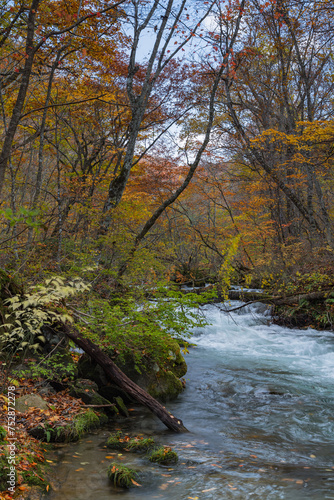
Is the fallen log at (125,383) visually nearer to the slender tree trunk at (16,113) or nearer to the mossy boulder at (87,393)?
the mossy boulder at (87,393)

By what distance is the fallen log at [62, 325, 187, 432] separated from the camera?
4887 millimetres

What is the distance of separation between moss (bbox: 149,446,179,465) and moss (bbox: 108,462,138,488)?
17.0 inches

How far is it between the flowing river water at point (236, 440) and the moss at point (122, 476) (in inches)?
3.0

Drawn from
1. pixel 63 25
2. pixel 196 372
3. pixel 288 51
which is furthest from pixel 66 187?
pixel 288 51

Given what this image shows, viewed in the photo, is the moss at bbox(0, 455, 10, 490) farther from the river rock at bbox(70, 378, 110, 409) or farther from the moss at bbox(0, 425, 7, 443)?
the river rock at bbox(70, 378, 110, 409)

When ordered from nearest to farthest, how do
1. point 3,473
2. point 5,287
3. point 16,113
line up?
point 3,473
point 16,113
point 5,287

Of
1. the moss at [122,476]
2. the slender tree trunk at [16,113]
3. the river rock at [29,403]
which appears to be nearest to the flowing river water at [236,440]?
the moss at [122,476]

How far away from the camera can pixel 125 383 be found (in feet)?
17.3

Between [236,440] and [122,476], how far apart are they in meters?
1.95

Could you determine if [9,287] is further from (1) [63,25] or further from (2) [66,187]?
(1) [63,25]

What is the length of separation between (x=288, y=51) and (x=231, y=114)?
3870 mm

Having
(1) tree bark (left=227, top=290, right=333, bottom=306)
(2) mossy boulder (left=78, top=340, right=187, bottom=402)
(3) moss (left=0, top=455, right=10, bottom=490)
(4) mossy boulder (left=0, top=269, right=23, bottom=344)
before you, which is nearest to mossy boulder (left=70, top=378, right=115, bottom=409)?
(2) mossy boulder (left=78, top=340, right=187, bottom=402)

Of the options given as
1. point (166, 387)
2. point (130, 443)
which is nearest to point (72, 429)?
point (130, 443)

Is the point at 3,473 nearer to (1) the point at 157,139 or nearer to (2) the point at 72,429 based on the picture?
(2) the point at 72,429
